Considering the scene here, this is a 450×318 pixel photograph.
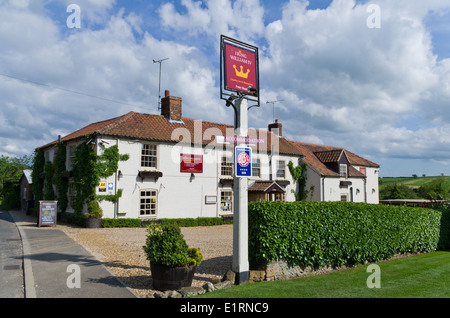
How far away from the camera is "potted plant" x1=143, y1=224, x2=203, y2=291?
7.39 meters

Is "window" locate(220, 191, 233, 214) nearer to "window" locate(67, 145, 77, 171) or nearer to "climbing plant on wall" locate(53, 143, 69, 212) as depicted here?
"window" locate(67, 145, 77, 171)

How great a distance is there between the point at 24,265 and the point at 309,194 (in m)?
24.9

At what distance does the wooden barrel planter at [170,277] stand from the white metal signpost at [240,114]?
1.48 metres

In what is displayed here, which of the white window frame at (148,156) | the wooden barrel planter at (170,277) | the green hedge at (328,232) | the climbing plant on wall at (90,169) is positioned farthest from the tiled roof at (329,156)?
the wooden barrel planter at (170,277)

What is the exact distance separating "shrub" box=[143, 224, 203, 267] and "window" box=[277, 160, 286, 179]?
21.9 m

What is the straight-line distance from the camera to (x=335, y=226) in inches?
410

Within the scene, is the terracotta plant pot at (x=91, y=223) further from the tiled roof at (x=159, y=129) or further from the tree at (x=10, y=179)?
the tree at (x=10, y=179)

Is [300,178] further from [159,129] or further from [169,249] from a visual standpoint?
[169,249]

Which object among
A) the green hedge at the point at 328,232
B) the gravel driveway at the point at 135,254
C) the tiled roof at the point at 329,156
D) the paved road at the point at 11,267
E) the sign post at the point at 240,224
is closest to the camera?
the paved road at the point at 11,267

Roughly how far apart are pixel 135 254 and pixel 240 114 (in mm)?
6302

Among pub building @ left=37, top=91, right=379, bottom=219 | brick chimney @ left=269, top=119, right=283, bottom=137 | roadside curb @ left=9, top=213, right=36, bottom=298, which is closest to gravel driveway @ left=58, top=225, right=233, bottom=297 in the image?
roadside curb @ left=9, top=213, right=36, bottom=298

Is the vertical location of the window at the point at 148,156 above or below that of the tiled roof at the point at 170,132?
below

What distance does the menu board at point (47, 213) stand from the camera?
61.2 ft
